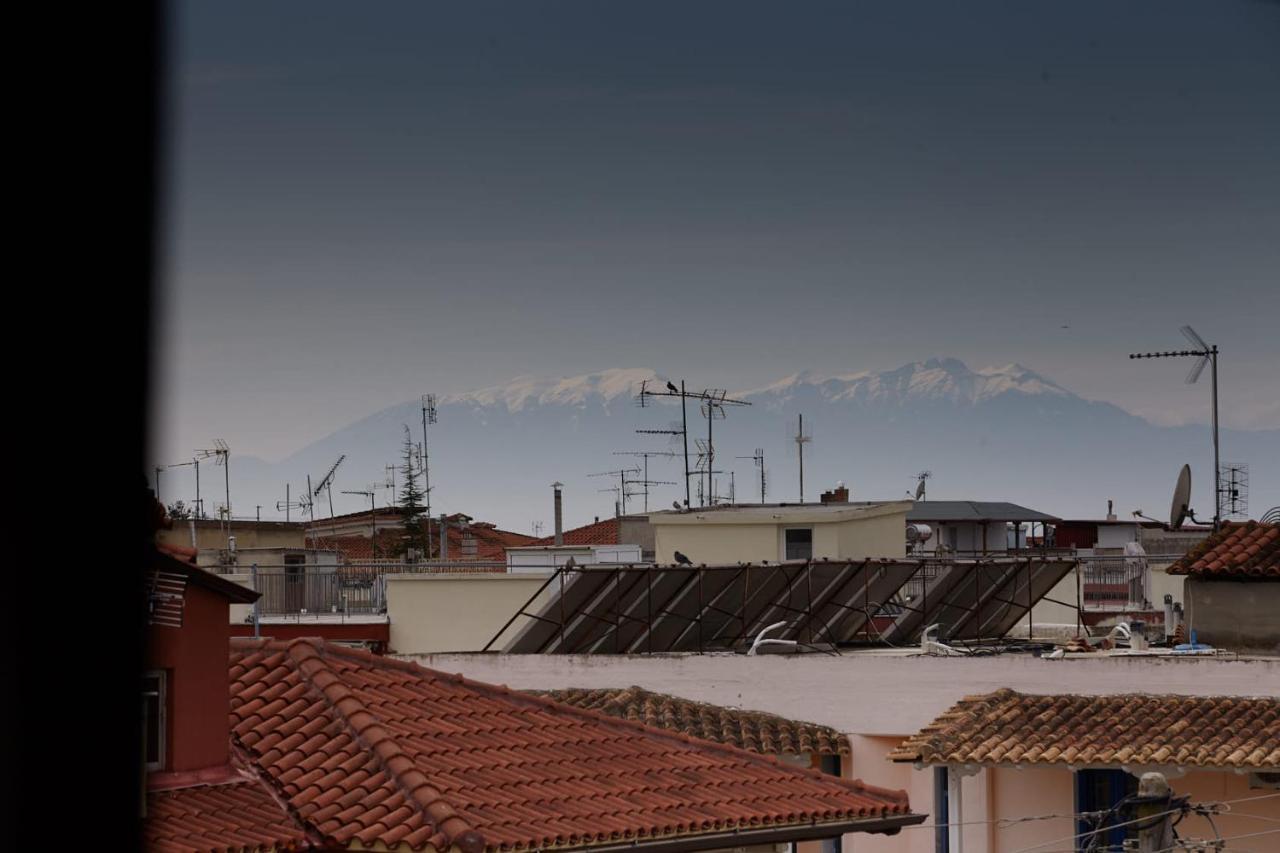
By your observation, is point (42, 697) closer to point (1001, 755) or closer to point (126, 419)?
point (126, 419)

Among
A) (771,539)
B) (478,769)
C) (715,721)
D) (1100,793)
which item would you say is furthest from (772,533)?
(478,769)

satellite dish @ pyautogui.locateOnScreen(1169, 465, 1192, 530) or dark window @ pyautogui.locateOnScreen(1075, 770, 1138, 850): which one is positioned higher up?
satellite dish @ pyautogui.locateOnScreen(1169, 465, 1192, 530)

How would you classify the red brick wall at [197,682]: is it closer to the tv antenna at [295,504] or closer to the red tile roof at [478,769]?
the red tile roof at [478,769]

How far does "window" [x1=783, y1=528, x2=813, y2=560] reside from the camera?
101 feet

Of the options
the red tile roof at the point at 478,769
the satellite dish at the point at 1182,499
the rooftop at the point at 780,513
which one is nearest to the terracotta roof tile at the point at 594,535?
the rooftop at the point at 780,513

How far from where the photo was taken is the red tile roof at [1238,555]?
1941 centimetres

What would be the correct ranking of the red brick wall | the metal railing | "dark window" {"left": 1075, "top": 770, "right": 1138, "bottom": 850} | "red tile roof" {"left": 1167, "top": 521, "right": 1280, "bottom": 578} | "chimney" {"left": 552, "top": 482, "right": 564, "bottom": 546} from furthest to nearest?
"chimney" {"left": 552, "top": 482, "right": 564, "bottom": 546} → the metal railing → "red tile roof" {"left": 1167, "top": 521, "right": 1280, "bottom": 578} → "dark window" {"left": 1075, "top": 770, "right": 1138, "bottom": 850} → the red brick wall

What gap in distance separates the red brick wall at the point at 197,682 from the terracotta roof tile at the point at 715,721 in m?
7.96

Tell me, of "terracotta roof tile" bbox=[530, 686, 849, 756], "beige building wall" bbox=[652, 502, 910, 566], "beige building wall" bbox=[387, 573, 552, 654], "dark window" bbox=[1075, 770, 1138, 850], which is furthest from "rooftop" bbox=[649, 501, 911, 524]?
"dark window" bbox=[1075, 770, 1138, 850]

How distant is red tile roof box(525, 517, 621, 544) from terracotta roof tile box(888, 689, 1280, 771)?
1145 inches

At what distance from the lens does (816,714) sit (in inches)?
757

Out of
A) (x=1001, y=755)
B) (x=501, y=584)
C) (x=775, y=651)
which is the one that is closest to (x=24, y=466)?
(x=1001, y=755)

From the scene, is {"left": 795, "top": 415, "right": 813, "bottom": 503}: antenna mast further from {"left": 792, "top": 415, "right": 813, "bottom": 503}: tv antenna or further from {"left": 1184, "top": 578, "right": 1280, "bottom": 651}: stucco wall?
{"left": 1184, "top": 578, "right": 1280, "bottom": 651}: stucco wall

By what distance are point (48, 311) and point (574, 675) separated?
53.0 ft
